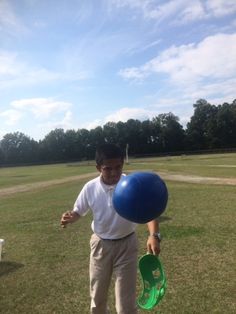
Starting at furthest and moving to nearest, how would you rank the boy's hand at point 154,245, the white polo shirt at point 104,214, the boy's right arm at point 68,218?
the boy's right arm at point 68,218
the white polo shirt at point 104,214
the boy's hand at point 154,245

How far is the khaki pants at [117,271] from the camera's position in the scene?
163 inches

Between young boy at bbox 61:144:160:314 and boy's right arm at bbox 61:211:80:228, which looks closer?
young boy at bbox 61:144:160:314

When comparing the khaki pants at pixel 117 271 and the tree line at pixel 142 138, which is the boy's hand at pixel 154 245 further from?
the tree line at pixel 142 138

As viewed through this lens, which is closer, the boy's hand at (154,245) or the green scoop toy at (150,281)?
the boy's hand at (154,245)

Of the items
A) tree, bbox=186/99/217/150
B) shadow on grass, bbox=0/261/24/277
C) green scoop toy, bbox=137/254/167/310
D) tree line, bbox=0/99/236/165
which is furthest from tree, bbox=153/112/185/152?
green scoop toy, bbox=137/254/167/310

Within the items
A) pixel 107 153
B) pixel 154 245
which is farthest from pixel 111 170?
pixel 154 245

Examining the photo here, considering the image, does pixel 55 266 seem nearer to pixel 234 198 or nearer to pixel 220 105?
pixel 234 198

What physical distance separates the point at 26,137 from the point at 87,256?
359 feet

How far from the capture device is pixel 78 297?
5.88 metres

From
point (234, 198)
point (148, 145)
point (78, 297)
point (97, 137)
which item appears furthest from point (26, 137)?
point (78, 297)

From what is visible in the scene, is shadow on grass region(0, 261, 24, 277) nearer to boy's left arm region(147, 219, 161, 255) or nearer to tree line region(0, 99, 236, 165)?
boy's left arm region(147, 219, 161, 255)

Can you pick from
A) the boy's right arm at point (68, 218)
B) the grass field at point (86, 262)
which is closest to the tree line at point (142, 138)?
the grass field at point (86, 262)

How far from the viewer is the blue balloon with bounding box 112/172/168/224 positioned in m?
3.77

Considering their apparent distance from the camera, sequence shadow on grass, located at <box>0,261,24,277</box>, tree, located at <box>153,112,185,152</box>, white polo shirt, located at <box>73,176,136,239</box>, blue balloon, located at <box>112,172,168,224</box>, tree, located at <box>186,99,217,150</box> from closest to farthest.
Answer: blue balloon, located at <box>112,172,168,224</box> → white polo shirt, located at <box>73,176,136,239</box> → shadow on grass, located at <box>0,261,24,277</box> → tree, located at <box>186,99,217,150</box> → tree, located at <box>153,112,185,152</box>
